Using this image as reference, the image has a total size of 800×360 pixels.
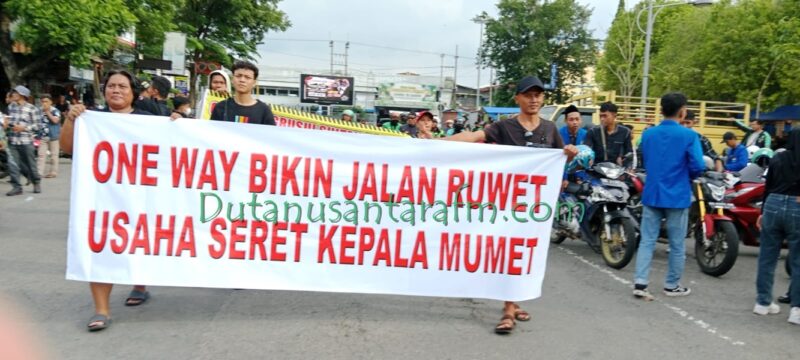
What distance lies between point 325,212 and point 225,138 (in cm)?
85

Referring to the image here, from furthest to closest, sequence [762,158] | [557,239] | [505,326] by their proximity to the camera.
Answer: [762,158], [557,239], [505,326]

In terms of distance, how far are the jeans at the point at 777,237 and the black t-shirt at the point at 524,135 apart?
1.74m

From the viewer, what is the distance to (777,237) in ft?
16.4

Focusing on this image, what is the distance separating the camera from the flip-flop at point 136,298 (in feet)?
15.6

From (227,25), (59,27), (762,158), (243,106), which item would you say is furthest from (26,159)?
(227,25)

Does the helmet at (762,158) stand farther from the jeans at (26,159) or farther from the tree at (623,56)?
the tree at (623,56)

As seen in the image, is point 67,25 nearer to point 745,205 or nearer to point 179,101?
point 179,101

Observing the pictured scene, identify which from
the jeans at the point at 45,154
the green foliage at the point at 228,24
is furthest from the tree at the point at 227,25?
the jeans at the point at 45,154

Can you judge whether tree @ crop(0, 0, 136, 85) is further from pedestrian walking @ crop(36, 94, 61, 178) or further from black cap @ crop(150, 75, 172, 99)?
black cap @ crop(150, 75, 172, 99)

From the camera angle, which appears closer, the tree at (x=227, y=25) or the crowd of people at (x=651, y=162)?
the crowd of people at (x=651, y=162)

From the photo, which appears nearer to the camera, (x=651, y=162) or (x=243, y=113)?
(x=243, y=113)

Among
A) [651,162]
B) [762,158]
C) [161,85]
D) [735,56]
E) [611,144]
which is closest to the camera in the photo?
[651,162]

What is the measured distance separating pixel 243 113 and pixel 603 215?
3958 millimetres

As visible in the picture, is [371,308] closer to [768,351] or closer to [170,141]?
[170,141]
